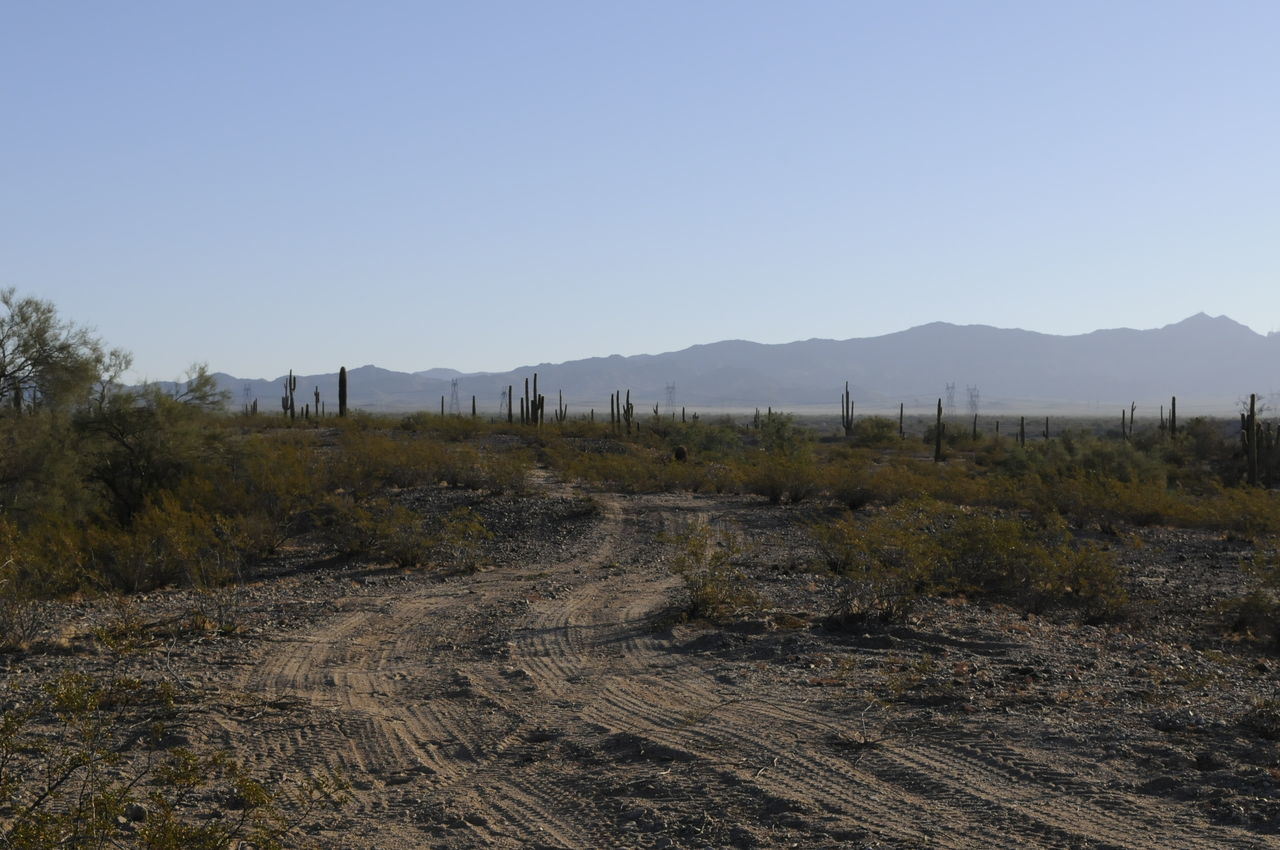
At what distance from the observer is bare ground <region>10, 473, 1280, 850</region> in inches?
249

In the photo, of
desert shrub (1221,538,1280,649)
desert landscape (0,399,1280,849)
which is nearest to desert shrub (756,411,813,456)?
desert landscape (0,399,1280,849)

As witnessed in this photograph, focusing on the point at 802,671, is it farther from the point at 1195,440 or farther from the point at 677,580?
the point at 1195,440

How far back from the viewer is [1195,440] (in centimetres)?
4841

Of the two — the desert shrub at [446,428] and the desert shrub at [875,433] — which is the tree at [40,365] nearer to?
the desert shrub at [446,428]

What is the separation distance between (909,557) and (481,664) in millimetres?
5039

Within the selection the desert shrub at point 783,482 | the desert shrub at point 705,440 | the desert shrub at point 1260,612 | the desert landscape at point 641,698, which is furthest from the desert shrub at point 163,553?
the desert shrub at point 705,440

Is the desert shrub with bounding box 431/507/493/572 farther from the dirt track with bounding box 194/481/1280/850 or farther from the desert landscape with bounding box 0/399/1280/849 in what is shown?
the dirt track with bounding box 194/481/1280/850

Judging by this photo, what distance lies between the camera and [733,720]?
27.5 feet

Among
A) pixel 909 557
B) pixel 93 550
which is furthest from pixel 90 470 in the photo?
pixel 909 557

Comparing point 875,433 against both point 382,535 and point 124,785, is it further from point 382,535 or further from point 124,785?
point 124,785

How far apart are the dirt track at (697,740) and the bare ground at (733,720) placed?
27 mm

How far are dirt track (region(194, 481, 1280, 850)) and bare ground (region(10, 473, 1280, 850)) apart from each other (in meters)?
0.03

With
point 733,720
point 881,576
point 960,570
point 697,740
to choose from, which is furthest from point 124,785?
point 960,570

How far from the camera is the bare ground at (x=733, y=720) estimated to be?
633 centimetres
